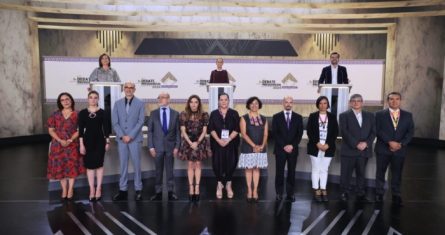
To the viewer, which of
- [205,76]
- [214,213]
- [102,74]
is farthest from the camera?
[205,76]

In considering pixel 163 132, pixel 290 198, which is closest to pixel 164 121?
pixel 163 132

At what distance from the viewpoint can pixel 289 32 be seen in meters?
10.7

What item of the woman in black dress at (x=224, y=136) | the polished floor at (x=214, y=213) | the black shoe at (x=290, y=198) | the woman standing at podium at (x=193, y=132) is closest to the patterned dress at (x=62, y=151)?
the polished floor at (x=214, y=213)

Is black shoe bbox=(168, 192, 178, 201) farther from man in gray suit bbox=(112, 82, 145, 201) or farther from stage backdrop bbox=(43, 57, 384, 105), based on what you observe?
stage backdrop bbox=(43, 57, 384, 105)

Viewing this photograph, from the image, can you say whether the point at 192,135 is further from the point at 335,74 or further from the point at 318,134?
the point at 335,74

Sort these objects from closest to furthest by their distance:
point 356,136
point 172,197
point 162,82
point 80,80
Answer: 1. point 356,136
2. point 172,197
3. point 80,80
4. point 162,82

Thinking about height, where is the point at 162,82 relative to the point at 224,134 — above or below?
above

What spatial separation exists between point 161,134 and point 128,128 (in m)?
0.48

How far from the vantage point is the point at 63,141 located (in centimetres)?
468

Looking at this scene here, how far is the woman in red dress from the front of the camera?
4.71m

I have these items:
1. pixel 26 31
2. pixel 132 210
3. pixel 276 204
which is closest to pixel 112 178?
pixel 132 210

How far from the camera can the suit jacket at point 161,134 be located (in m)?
4.82

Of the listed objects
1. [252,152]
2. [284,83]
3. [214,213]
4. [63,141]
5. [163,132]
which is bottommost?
[214,213]

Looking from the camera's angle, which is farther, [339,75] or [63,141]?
[339,75]
